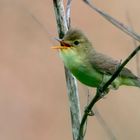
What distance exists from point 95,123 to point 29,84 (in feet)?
3.62

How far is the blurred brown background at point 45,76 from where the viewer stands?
7.65 metres

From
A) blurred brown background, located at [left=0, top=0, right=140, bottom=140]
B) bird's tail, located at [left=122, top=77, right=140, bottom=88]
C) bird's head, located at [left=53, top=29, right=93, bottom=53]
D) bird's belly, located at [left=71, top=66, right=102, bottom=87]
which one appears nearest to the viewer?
bird's head, located at [left=53, top=29, right=93, bottom=53]

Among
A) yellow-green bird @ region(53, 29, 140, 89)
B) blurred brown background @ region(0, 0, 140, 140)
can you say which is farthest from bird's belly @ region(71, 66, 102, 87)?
blurred brown background @ region(0, 0, 140, 140)

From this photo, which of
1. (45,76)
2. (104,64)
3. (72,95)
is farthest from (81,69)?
(45,76)

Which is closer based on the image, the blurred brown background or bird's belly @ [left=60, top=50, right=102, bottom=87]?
bird's belly @ [left=60, top=50, right=102, bottom=87]

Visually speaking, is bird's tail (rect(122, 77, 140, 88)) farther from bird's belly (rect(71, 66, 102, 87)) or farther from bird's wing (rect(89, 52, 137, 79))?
bird's belly (rect(71, 66, 102, 87))

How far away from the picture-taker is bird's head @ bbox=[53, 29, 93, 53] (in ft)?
15.8

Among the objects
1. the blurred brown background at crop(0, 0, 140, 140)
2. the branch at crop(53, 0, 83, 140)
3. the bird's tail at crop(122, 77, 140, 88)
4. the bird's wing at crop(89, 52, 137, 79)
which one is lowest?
the blurred brown background at crop(0, 0, 140, 140)

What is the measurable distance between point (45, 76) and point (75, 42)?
3.61 m

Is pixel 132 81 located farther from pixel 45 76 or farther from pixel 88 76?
pixel 45 76

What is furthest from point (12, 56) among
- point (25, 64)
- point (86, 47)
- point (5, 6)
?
point (86, 47)

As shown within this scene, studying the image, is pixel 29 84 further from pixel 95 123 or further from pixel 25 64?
pixel 95 123

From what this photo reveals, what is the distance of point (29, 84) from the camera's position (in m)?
8.64

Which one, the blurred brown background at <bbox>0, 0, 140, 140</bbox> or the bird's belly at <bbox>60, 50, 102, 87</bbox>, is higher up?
the bird's belly at <bbox>60, 50, 102, 87</bbox>
